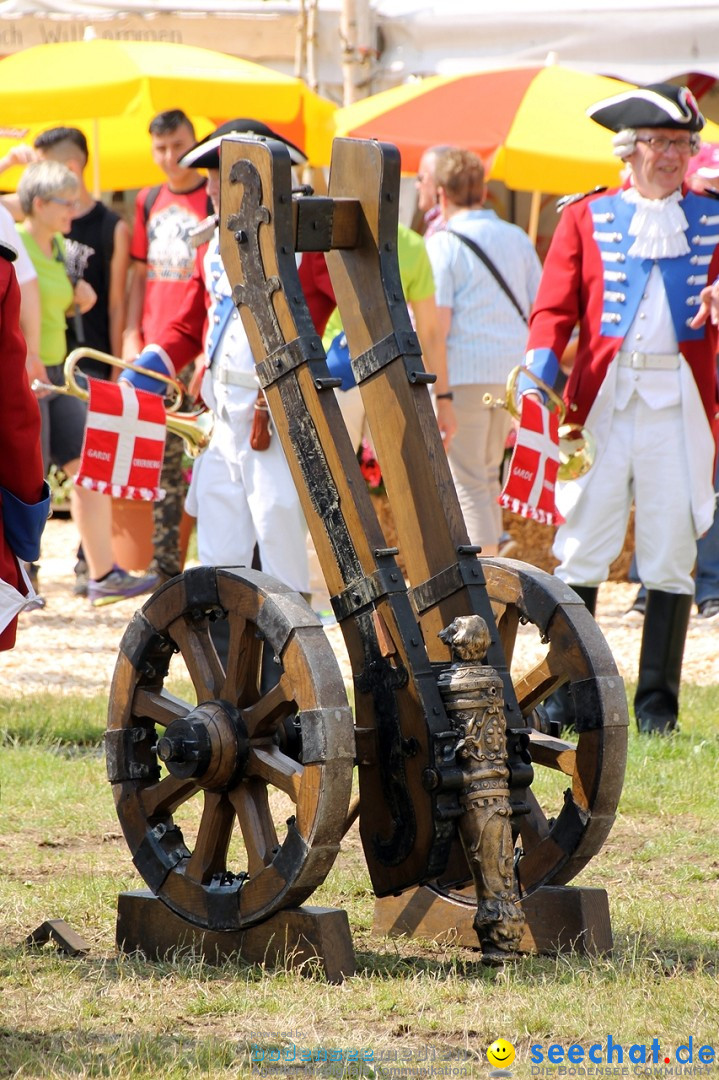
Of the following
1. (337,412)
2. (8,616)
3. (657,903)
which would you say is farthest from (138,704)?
(657,903)

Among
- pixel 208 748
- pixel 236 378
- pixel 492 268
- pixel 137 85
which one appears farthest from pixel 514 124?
pixel 208 748

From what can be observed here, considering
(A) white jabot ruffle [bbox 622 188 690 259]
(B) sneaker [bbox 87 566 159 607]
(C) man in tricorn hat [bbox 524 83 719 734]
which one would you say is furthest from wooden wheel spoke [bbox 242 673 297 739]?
(B) sneaker [bbox 87 566 159 607]

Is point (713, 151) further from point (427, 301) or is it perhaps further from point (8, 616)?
point (8, 616)

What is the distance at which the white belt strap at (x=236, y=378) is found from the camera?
19.1 feet

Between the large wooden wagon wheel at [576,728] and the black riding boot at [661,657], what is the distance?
6.99 feet

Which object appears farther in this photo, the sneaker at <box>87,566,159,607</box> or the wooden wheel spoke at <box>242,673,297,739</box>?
the sneaker at <box>87,566,159,607</box>

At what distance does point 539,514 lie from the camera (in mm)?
5594

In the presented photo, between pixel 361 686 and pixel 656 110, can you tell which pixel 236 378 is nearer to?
pixel 656 110

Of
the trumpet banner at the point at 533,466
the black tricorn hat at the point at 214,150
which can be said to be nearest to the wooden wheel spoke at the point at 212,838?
the trumpet banner at the point at 533,466

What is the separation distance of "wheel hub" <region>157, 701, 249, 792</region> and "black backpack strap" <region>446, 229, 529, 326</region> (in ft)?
16.7

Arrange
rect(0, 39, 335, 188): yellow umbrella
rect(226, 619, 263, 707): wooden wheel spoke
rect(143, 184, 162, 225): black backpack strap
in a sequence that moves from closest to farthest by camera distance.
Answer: rect(226, 619, 263, 707): wooden wheel spoke < rect(143, 184, 162, 225): black backpack strap < rect(0, 39, 335, 188): yellow umbrella

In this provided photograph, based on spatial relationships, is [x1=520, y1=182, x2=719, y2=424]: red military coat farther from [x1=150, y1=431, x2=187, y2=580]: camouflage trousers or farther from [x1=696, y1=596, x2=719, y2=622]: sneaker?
[x1=150, y1=431, x2=187, y2=580]: camouflage trousers

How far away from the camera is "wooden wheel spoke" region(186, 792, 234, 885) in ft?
12.0

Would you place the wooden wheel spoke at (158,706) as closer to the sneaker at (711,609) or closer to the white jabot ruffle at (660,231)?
the white jabot ruffle at (660,231)
